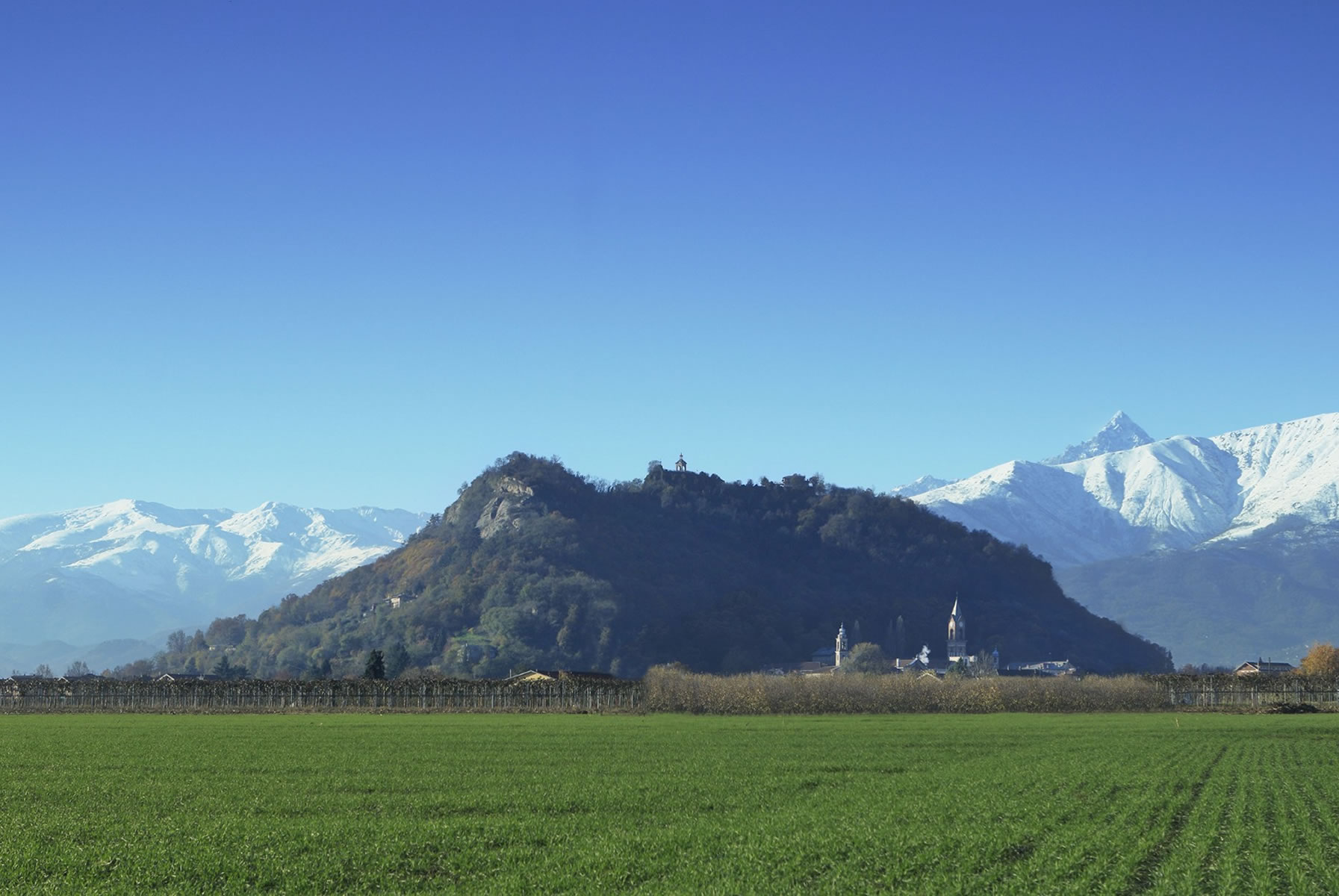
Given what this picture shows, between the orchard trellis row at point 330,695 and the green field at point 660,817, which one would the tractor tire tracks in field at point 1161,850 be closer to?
the green field at point 660,817

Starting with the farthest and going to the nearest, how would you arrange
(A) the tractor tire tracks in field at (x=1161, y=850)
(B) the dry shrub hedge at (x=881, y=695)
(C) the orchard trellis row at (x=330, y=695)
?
(C) the orchard trellis row at (x=330, y=695) < (B) the dry shrub hedge at (x=881, y=695) < (A) the tractor tire tracks in field at (x=1161, y=850)

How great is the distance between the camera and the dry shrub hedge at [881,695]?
124438mm

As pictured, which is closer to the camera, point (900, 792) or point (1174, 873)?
point (1174, 873)

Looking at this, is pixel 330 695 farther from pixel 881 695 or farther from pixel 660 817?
pixel 660 817

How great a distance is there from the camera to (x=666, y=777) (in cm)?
4547

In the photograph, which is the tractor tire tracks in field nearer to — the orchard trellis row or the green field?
the green field

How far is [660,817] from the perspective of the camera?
1371 inches

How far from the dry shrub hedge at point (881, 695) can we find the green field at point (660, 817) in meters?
59.6

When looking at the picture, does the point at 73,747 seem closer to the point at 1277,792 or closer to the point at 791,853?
the point at 791,853

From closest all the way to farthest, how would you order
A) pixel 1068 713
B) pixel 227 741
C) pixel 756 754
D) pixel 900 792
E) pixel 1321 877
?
1. pixel 1321 877
2. pixel 900 792
3. pixel 756 754
4. pixel 227 741
5. pixel 1068 713

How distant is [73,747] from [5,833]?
30.6 meters

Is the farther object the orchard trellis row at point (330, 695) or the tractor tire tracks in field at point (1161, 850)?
the orchard trellis row at point (330, 695)

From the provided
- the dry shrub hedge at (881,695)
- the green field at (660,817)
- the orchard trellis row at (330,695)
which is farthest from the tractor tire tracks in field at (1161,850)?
the orchard trellis row at (330,695)

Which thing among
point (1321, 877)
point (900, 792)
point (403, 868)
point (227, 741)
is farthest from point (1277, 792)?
point (227, 741)
